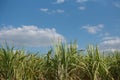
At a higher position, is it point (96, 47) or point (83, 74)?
point (96, 47)

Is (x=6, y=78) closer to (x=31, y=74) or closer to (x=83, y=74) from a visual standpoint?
(x=31, y=74)

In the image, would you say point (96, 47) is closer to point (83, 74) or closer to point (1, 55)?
point (83, 74)

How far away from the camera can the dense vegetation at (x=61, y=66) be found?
→ 923 cm

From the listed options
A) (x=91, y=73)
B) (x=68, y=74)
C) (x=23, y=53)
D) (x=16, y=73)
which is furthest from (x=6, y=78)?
(x=91, y=73)

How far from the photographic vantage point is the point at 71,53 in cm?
937

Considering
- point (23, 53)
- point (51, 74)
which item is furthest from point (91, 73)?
point (23, 53)

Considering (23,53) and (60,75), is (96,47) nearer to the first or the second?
(60,75)

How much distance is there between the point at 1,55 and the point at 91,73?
7.87ft

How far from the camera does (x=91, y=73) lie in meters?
9.35

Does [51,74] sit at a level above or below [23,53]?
below

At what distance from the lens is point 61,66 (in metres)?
9.17

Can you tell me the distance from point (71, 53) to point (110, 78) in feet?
4.03

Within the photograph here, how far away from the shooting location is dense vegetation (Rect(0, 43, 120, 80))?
9227mm

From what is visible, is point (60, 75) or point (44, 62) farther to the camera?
point (44, 62)
